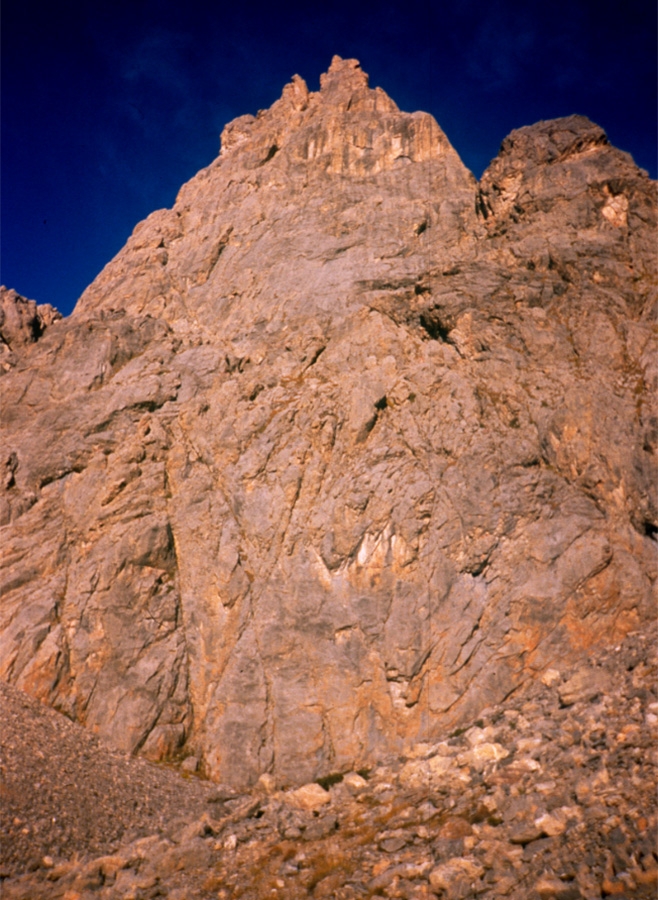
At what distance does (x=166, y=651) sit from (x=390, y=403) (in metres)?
19.3

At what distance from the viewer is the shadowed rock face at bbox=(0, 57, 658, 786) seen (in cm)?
2480

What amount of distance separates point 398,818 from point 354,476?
15.9 m

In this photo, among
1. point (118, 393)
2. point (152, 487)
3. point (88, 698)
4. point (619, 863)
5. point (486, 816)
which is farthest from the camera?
point (118, 393)

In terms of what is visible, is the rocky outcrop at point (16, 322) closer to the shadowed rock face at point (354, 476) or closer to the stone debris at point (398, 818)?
the shadowed rock face at point (354, 476)

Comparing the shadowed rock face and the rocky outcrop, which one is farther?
the rocky outcrop

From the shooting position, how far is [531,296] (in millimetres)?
30578

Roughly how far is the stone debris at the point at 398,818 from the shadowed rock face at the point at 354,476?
256cm

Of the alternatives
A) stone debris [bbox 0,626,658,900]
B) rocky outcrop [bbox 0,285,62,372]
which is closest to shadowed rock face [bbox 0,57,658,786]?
rocky outcrop [bbox 0,285,62,372]

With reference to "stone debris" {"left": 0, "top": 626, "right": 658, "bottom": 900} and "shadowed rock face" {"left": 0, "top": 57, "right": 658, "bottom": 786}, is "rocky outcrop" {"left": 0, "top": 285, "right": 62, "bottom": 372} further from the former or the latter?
"stone debris" {"left": 0, "top": 626, "right": 658, "bottom": 900}

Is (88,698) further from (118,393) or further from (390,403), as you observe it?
(390,403)

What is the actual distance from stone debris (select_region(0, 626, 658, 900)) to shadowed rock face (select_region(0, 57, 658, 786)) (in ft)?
8.41

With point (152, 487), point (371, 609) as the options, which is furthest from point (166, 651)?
point (371, 609)

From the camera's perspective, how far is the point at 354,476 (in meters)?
28.4

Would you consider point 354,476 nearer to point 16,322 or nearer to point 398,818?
point 398,818
